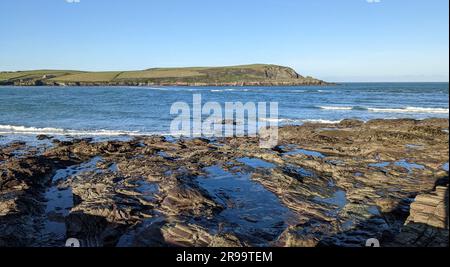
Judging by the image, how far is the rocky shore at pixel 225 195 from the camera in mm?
9625

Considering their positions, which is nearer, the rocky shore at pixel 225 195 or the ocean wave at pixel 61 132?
the rocky shore at pixel 225 195

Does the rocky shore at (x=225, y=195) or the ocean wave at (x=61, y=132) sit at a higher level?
the ocean wave at (x=61, y=132)

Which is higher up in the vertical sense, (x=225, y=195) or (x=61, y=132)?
(x=61, y=132)

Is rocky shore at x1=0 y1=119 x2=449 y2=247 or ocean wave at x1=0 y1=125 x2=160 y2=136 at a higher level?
ocean wave at x1=0 y1=125 x2=160 y2=136

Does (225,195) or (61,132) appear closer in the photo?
(225,195)

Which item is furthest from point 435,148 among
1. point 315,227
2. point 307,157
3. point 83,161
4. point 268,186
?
point 83,161

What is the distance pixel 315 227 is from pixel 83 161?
14.3 m

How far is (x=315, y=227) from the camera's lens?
34.5ft

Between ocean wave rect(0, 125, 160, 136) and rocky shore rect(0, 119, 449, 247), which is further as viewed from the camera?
ocean wave rect(0, 125, 160, 136)

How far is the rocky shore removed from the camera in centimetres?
962

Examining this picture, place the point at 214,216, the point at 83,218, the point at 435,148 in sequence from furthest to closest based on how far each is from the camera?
the point at 435,148 < the point at 214,216 < the point at 83,218

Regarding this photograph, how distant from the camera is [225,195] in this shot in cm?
1369
